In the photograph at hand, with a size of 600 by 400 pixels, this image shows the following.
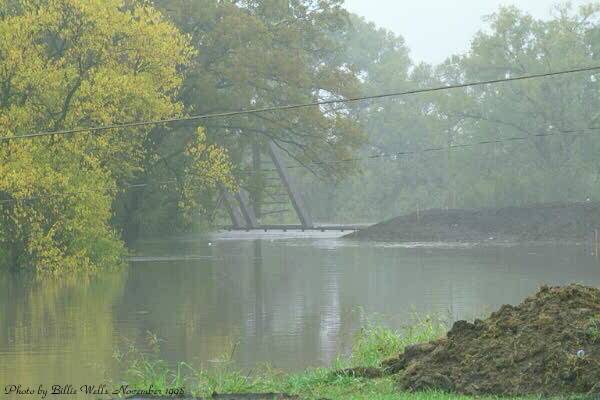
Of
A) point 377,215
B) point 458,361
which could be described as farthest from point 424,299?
point 377,215

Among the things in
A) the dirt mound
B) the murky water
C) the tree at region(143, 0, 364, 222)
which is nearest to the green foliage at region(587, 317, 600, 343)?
the dirt mound

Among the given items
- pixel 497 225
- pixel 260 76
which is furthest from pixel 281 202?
pixel 260 76

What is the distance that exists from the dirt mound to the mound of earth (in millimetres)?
46031

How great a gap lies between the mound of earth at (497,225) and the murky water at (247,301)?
9.07 meters

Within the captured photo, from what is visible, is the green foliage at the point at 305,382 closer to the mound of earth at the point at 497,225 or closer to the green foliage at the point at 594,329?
the green foliage at the point at 594,329

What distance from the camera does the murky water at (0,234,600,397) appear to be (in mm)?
19281

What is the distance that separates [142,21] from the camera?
39500 millimetres

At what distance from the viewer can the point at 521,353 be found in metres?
13.3

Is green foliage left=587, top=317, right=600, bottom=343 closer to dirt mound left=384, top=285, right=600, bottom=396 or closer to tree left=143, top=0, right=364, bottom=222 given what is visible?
dirt mound left=384, top=285, right=600, bottom=396

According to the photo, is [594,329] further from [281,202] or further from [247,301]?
[281,202]

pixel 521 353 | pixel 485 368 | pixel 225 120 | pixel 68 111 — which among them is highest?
pixel 225 120

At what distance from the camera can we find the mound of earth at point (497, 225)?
6038 cm

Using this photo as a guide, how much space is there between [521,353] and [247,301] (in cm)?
1635

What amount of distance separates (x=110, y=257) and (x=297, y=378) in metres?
23.9
